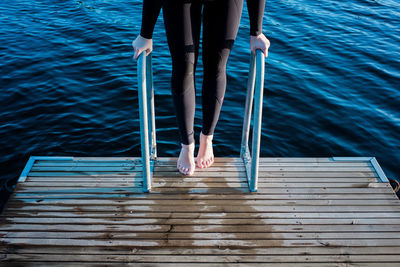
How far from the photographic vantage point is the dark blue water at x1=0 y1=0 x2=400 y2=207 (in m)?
4.48

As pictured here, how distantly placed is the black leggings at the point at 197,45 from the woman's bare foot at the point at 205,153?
200 millimetres

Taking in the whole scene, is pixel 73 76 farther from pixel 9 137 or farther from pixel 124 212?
pixel 124 212

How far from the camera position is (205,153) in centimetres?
277

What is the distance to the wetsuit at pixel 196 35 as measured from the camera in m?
2.07

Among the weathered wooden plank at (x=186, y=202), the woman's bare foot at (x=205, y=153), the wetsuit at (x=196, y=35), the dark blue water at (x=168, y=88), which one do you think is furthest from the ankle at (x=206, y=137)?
the dark blue water at (x=168, y=88)

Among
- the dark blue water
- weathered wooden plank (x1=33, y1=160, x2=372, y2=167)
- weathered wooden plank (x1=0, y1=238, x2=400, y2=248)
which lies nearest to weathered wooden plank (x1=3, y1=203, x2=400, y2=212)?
weathered wooden plank (x1=0, y1=238, x2=400, y2=248)

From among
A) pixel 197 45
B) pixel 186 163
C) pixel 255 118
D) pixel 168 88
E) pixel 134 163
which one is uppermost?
pixel 197 45

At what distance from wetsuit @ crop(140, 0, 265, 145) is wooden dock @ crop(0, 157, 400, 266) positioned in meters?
0.60

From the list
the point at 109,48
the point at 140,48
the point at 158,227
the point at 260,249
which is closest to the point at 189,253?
the point at 158,227

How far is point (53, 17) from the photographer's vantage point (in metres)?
8.58

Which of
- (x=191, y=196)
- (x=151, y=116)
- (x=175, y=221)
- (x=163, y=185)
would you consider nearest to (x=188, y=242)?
(x=175, y=221)

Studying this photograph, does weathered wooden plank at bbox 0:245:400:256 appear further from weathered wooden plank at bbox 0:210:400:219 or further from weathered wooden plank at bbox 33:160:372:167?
weathered wooden plank at bbox 33:160:372:167

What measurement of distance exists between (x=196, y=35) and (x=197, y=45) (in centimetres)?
7

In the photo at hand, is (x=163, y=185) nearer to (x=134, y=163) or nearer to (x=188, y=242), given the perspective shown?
(x=134, y=163)
